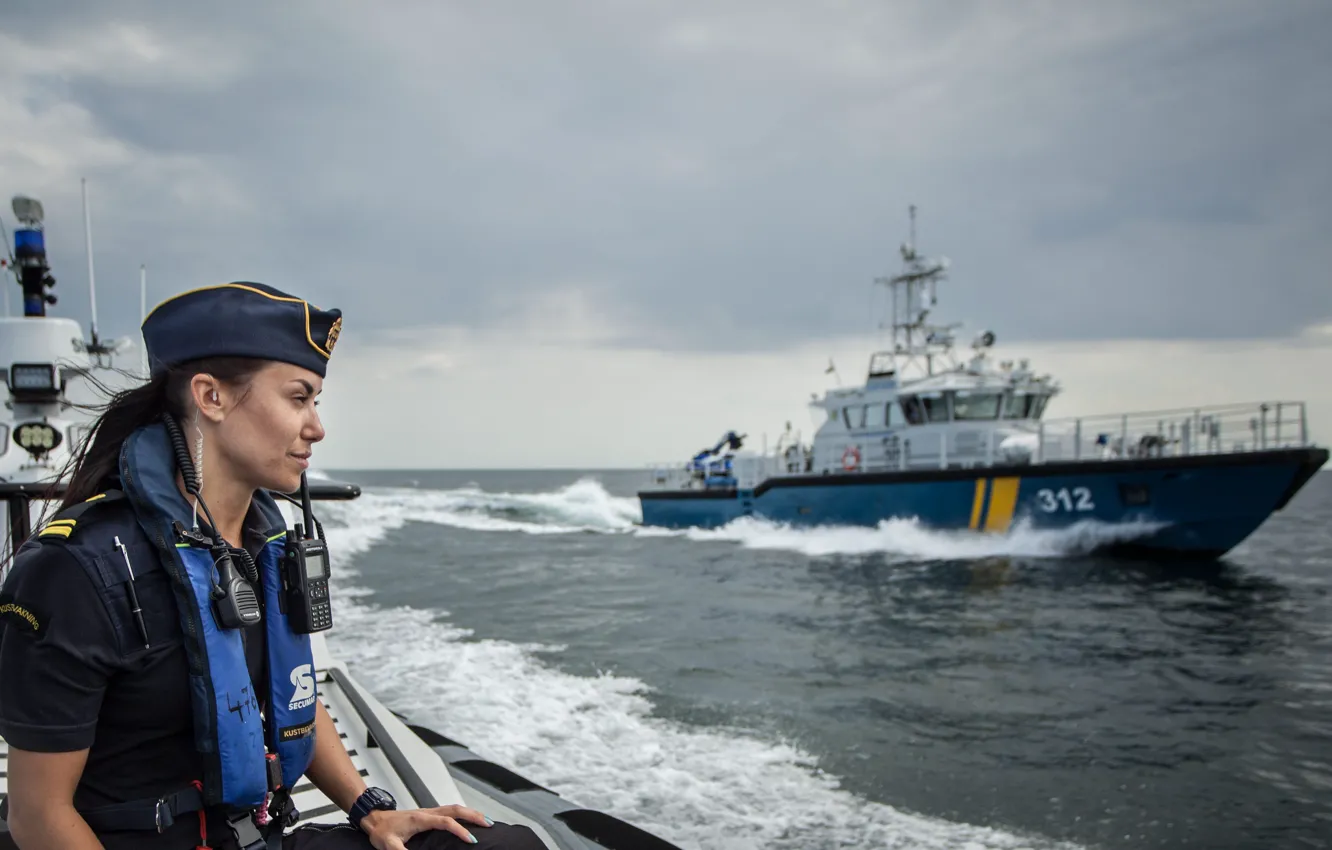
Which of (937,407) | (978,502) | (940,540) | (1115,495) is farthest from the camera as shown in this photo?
(937,407)

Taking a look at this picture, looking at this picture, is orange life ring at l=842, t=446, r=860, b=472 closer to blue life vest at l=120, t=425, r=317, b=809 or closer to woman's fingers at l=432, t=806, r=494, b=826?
woman's fingers at l=432, t=806, r=494, b=826

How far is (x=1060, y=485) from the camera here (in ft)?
54.7

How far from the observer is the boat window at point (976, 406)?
19188mm

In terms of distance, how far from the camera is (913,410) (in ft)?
65.6

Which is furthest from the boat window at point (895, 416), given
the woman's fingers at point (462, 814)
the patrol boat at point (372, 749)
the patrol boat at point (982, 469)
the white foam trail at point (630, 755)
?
the woman's fingers at point (462, 814)

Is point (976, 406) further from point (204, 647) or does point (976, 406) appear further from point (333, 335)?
point (204, 647)

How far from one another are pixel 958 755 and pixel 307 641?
5.41 metres

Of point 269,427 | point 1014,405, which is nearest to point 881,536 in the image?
point 1014,405

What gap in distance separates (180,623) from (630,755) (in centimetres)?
491

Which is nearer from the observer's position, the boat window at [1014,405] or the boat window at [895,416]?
the boat window at [1014,405]

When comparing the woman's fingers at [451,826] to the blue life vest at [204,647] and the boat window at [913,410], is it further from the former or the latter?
the boat window at [913,410]

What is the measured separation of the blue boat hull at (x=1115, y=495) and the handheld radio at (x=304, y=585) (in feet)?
57.2

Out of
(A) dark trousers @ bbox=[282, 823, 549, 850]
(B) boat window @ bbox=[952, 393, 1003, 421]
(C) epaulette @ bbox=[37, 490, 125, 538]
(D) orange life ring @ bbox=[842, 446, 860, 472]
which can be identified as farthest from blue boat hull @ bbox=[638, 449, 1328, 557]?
(C) epaulette @ bbox=[37, 490, 125, 538]

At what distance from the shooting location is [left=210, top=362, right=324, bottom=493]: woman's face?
137 centimetres
